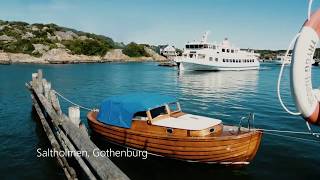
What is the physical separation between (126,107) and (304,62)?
28.7ft

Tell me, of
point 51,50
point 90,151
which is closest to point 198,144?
point 90,151

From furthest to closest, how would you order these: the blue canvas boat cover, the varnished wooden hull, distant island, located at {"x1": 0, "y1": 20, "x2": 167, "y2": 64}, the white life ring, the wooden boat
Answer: distant island, located at {"x1": 0, "y1": 20, "x2": 167, "y2": 64}
the blue canvas boat cover
the wooden boat
the varnished wooden hull
the white life ring

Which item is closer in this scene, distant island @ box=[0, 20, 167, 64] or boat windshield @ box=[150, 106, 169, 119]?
boat windshield @ box=[150, 106, 169, 119]

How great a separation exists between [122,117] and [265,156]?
698 cm

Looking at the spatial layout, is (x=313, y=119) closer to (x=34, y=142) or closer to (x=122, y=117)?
(x=122, y=117)

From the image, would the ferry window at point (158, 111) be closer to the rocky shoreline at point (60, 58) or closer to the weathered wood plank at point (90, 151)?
the weathered wood plank at point (90, 151)

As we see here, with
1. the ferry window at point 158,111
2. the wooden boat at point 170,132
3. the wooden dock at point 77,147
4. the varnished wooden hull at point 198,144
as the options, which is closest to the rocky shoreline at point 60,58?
the wooden boat at point 170,132

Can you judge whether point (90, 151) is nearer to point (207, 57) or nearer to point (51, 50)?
point (207, 57)

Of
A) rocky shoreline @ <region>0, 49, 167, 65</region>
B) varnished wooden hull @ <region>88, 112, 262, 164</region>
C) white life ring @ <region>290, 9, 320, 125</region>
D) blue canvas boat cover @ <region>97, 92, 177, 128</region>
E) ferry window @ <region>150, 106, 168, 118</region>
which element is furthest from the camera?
rocky shoreline @ <region>0, 49, 167, 65</region>

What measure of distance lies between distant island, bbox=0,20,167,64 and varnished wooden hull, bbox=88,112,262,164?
4002 inches

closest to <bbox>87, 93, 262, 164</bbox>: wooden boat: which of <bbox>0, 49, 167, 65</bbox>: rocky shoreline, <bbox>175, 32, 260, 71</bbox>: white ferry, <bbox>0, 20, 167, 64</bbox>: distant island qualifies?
<bbox>175, 32, 260, 71</bbox>: white ferry

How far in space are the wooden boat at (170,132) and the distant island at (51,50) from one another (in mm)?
99896

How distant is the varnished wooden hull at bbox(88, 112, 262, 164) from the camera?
516 inches

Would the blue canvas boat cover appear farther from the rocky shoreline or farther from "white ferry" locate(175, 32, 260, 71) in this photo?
the rocky shoreline
